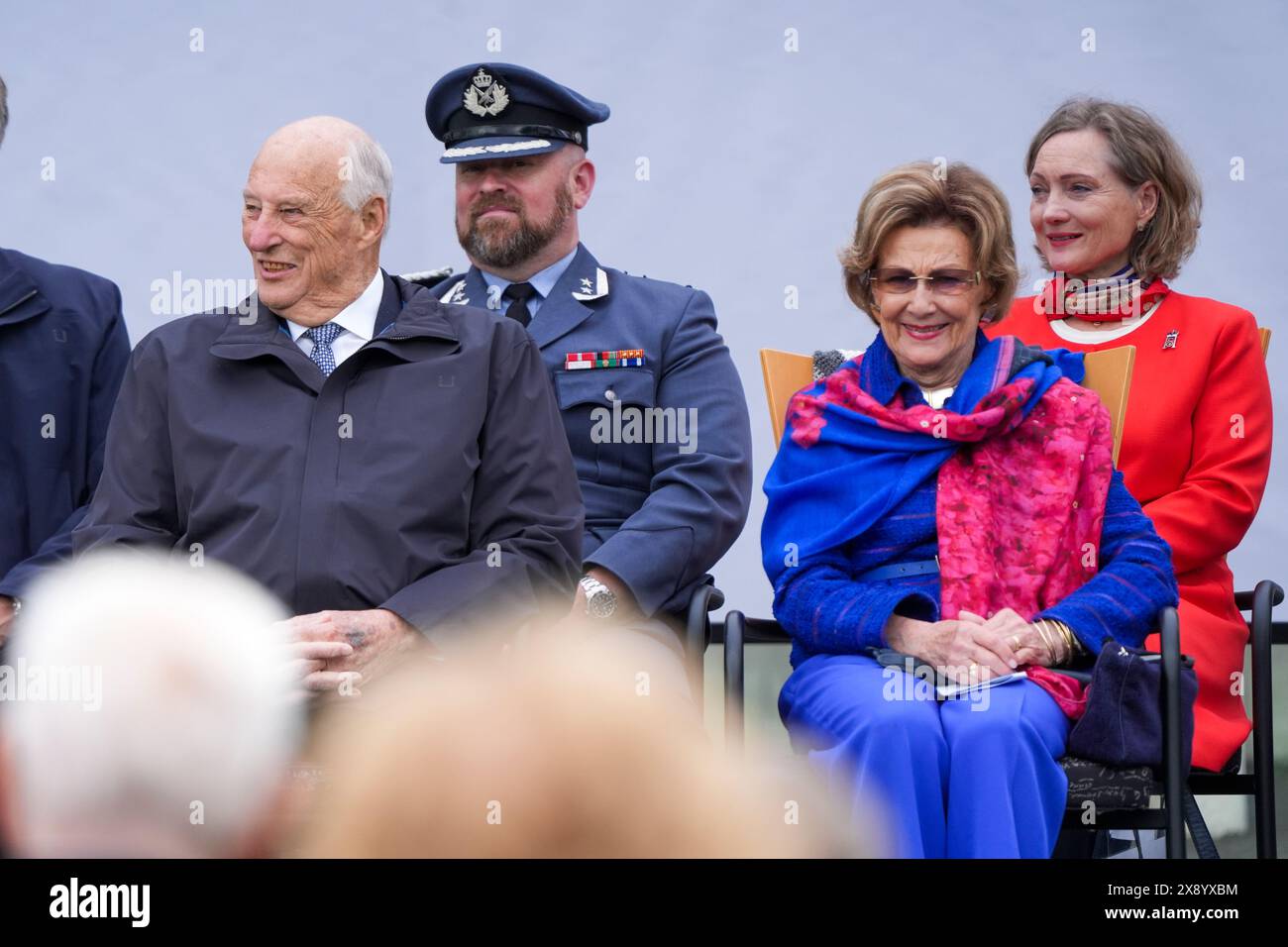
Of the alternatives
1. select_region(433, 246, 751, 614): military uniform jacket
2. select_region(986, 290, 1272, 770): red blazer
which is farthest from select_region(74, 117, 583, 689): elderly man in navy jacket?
select_region(986, 290, 1272, 770): red blazer

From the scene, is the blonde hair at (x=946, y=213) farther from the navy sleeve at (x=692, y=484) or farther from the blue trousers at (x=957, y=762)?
the blue trousers at (x=957, y=762)

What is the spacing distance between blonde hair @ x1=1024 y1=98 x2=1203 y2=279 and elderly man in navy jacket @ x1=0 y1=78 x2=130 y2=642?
7.47 feet

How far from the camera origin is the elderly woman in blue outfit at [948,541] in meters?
2.76

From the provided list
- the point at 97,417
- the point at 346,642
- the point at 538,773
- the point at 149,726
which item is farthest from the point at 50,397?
the point at 538,773

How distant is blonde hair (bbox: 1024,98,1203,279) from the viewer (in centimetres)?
371

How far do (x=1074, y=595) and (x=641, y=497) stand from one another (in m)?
0.96

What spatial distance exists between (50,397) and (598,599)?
115cm

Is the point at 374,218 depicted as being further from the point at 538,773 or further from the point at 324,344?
the point at 538,773

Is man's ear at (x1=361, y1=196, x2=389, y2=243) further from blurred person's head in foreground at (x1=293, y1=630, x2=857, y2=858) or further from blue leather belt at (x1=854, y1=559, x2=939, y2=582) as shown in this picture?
blurred person's head in foreground at (x1=293, y1=630, x2=857, y2=858)

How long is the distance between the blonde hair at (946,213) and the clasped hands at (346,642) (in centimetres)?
133

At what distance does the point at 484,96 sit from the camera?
11.8ft

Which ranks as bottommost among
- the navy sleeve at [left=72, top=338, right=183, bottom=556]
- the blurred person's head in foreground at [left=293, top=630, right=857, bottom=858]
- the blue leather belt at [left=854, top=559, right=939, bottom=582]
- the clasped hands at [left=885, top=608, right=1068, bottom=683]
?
the clasped hands at [left=885, top=608, right=1068, bottom=683]

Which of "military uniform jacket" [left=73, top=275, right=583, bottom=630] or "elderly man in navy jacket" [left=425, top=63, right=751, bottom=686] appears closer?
"military uniform jacket" [left=73, top=275, right=583, bottom=630]
